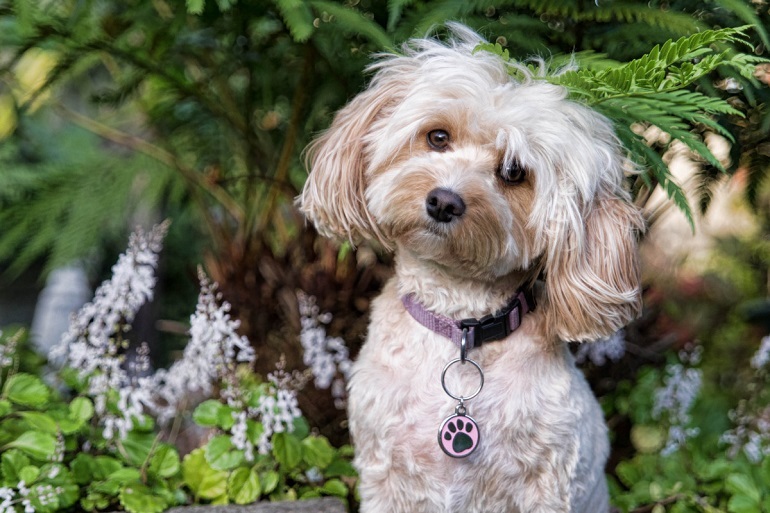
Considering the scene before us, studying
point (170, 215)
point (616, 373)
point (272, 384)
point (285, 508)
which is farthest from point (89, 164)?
point (616, 373)

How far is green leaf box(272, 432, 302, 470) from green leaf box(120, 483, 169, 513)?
367mm

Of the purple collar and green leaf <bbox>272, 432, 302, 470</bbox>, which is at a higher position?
the purple collar

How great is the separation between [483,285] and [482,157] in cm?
33

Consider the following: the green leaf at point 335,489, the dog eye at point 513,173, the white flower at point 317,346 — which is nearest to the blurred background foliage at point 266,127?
the white flower at point 317,346

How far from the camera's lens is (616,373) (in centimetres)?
339

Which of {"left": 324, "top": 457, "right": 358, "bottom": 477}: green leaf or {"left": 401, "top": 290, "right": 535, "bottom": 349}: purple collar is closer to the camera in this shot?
{"left": 401, "top": 290, "right": 535, "bottom": 349}: purple collar

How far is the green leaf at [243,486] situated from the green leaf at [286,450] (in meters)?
0.10

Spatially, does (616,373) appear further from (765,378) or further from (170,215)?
(170,215)

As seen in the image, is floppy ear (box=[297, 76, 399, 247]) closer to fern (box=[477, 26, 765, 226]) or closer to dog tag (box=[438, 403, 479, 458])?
fern (box=[477, 26, 765, 226])

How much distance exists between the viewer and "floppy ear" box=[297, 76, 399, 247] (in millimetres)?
2193

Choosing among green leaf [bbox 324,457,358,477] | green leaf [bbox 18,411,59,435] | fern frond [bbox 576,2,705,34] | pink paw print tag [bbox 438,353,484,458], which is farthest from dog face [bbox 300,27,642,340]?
green leaf [bbox 18,411,59,435]

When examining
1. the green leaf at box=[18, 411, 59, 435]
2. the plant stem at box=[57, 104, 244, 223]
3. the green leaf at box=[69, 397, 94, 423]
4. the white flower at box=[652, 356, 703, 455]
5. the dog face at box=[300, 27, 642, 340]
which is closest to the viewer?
the dog face at box=[300, 27, 642, 340]

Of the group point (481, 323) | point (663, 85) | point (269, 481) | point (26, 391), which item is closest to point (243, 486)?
point (269, 481)

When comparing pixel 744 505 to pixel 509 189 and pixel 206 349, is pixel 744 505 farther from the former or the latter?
pixel 206 349
